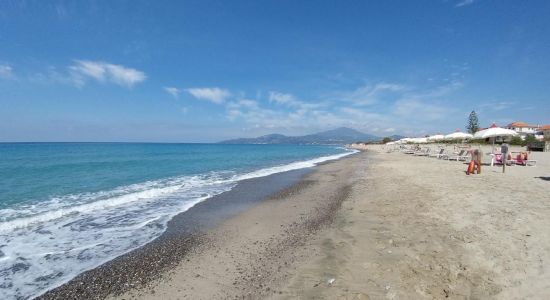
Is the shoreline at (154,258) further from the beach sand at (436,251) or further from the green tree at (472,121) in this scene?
the green tree at (472,121)

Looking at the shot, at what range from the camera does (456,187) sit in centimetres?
1083

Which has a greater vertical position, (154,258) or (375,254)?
(375,254)

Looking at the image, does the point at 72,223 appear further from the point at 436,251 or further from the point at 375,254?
the point at 436,251

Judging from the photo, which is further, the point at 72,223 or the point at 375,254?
the point at 72,223

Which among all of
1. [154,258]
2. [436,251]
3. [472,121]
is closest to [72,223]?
[154,258]

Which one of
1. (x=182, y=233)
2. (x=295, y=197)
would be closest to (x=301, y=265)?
(x=182, y=233)

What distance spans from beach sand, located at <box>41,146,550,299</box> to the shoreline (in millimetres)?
74

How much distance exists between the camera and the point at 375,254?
5.17 metres

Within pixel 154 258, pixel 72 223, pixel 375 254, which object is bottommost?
pixel 72 223

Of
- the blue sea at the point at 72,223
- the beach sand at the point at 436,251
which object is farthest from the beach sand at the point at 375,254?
the blue sea at the point at 72,223

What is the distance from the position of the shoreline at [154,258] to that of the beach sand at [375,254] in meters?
0.07

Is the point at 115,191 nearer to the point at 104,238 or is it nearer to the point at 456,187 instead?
the point at 104,238

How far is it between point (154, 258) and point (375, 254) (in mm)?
4470

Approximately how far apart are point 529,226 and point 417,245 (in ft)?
9.31
